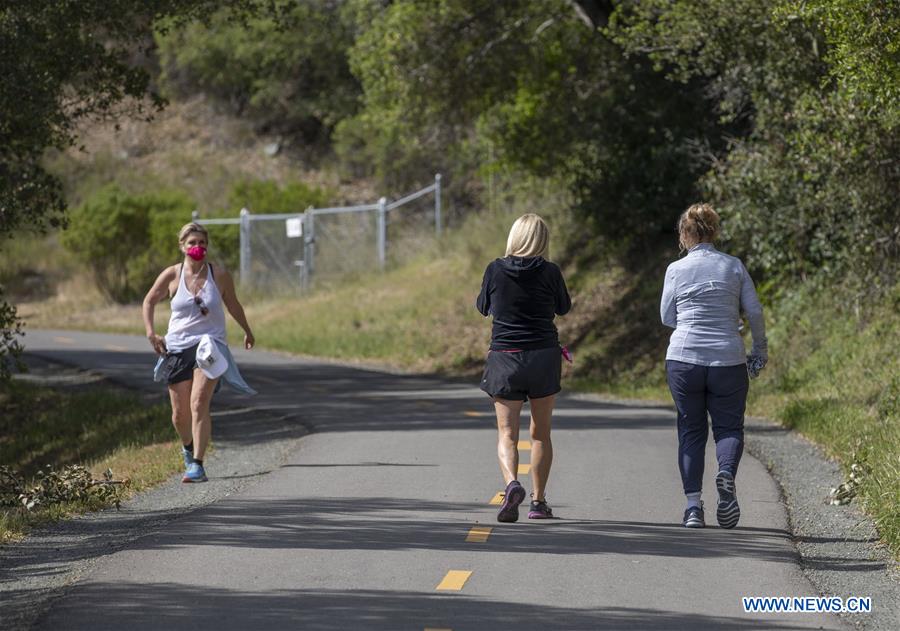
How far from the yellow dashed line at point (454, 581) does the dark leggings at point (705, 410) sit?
2080 millimetres

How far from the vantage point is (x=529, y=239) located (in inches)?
364

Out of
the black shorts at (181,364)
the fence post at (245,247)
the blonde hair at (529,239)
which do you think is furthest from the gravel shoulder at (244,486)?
the fence post at (245,247)

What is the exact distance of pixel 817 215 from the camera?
18.8 meters

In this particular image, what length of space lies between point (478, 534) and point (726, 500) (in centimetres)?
153

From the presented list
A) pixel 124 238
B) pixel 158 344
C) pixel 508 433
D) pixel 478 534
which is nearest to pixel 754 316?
pixel 508 433

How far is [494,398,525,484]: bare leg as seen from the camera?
9.37m

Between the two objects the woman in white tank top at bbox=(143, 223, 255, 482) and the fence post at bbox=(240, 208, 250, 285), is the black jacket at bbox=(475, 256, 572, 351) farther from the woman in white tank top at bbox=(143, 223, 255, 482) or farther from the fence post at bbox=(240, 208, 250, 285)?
the fence post at bbox=(240, 208, 250, 285)

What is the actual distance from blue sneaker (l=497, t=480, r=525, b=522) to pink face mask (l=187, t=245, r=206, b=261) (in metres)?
3.61

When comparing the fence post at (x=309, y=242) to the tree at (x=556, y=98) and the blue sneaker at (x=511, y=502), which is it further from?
the blue sneaker at (x=511, y=502)

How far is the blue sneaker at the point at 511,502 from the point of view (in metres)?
9.11

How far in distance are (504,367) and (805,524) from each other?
85.8 inches

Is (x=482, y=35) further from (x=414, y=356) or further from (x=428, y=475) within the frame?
(x=428, y=475)

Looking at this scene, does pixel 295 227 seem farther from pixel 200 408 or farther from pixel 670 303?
pixel 670 303

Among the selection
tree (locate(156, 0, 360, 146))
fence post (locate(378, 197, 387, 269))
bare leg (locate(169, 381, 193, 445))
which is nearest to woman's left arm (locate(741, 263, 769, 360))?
bare leg (locate(169, 381, 193, 445))
